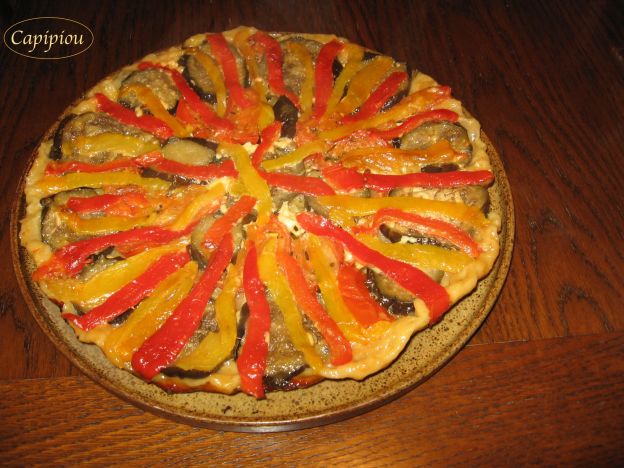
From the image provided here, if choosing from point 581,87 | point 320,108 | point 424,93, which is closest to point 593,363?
point 424,93

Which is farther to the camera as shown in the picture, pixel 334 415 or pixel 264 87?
pixel 264 87

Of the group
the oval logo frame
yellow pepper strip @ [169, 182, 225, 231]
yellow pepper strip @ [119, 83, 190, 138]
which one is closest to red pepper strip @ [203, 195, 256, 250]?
yellow pepper strip @ [169, 182, 225, 231]

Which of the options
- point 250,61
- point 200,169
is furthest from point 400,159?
point 250,61

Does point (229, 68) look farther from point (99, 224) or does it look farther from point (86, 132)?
point (99, 224)

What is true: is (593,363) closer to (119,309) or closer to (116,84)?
(119,309)

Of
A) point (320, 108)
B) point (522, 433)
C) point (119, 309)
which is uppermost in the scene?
point (320, 108)
